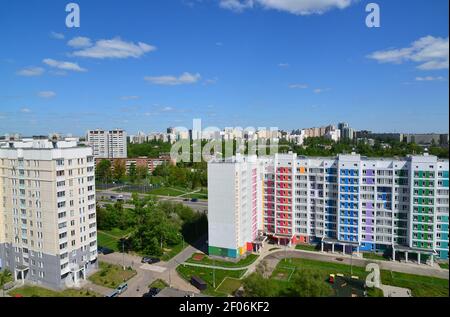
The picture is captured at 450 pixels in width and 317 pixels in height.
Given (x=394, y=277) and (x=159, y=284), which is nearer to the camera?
(x=159, y=284)

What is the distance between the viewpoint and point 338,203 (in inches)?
532

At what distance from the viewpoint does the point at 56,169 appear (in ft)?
32.5

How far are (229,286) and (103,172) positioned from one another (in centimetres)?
2367

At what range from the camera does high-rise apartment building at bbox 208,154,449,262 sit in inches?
485

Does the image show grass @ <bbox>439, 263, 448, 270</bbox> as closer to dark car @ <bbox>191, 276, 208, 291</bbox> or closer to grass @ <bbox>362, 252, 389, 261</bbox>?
grass @ <bbox>362, 252, 389, 261</bbox>

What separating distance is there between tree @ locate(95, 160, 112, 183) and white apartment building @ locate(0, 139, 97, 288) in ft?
65.7

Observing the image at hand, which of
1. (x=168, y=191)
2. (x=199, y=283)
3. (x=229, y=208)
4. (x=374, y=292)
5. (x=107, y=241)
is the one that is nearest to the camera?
(x=374, y=292)

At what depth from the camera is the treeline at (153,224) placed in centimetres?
1316

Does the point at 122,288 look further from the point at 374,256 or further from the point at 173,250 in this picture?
the point at 374,256

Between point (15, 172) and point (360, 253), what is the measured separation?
501 inches

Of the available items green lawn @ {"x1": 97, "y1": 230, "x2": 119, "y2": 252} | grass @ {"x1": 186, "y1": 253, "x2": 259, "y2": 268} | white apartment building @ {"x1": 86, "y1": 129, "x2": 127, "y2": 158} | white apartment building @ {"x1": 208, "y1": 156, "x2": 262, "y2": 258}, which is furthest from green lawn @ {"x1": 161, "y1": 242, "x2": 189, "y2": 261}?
white apartment building @ {"x1": 86, "y1": 129, "x2": 127, "y2": 158}

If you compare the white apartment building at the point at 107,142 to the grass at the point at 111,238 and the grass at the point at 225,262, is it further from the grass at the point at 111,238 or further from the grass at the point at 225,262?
the grass at the point at 225,262

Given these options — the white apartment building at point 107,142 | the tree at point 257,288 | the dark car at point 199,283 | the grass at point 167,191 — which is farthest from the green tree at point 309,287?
the white apartment building at point 107,142

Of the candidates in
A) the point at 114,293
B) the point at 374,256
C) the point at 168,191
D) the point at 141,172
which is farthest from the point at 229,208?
the point at 141,172
